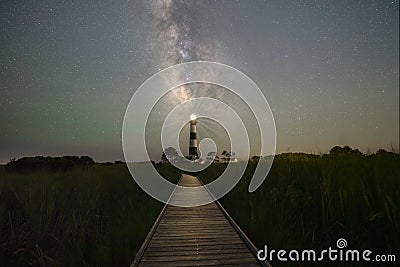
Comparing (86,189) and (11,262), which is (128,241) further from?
(86,189)

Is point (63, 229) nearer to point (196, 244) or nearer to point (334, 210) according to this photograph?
point (196, 244)

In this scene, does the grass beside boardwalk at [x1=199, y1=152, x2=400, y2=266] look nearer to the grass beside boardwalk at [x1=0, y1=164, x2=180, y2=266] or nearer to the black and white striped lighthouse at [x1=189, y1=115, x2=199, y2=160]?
the grass beside boardwalk at [x1=0, y1=164, x2=180, y2=266]

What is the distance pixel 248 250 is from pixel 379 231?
6.36 ft

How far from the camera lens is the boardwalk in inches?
168

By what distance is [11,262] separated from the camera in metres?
4.16

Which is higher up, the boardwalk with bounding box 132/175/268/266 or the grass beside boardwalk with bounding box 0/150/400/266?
the grass beside boardwalk with bounding box 0/150/400/266

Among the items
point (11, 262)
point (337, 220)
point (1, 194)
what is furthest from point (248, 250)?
point (1, 194)

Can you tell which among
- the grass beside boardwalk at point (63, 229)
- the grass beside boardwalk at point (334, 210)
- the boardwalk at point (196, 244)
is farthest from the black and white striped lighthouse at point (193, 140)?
the grass beside boardwalk at point (334, 210)

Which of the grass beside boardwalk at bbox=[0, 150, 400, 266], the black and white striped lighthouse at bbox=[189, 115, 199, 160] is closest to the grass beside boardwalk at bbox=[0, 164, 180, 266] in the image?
the grass beside boardwalk at bbox=[0, 150, 400, 266]

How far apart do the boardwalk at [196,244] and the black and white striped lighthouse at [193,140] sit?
38566 millimetres

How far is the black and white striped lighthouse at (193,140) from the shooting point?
46.1 m

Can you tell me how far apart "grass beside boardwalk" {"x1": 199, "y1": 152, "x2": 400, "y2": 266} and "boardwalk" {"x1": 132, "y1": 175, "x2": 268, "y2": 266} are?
1.34ft

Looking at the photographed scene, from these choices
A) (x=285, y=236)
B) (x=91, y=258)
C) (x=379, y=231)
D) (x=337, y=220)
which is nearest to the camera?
(x=379, y=231)

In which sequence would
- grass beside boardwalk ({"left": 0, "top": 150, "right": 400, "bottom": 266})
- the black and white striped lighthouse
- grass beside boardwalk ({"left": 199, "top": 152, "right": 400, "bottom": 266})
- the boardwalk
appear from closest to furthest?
grass beside boardwalk ({"left": 199, "top": 152, "right": 400, "bottom": 266}) → grass beside boardwalk ({"left": 0, "top": 150, "right": 400, "bottom": 266}) → the boardwalk → the black and white striped lighthouse
